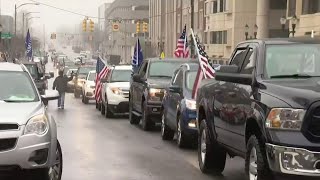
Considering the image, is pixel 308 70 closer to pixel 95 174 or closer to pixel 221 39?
pixel 95 174

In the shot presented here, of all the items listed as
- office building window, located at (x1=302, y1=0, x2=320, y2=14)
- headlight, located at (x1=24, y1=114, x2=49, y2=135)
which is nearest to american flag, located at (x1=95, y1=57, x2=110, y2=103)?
headlight, located at (x1=24, y1=114, x2=49, y2=135)

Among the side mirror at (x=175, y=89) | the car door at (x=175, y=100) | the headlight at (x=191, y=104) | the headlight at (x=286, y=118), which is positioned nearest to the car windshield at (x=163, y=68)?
the car door at (x=175, y=100)

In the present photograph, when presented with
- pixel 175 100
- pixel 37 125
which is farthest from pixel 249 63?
pixel 175 100

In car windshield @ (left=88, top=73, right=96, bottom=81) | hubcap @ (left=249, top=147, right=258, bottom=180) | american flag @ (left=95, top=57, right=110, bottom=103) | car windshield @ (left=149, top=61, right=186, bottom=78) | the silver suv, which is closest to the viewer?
hubcap @ (left=249, top=147, right=258, bottom=180)

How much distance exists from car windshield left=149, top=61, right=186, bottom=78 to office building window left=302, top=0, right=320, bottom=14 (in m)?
30.4

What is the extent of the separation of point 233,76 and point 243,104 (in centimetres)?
37

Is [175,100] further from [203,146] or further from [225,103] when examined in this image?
[225,103]

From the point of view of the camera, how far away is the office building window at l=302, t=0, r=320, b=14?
150 feet

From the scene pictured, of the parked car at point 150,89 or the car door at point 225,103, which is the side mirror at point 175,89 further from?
the car door at point 225,103

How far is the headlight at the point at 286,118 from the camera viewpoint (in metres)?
6.31

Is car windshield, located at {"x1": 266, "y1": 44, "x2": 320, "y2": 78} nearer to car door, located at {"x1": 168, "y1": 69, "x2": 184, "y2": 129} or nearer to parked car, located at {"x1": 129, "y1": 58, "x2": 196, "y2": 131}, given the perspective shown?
car door, located at {"x1": 168, "y1": 69, "x2": 184, "y2": 129}

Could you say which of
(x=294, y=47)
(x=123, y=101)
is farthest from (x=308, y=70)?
(x=123, y=101)

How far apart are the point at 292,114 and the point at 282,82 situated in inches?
31.2

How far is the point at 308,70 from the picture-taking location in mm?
7531
